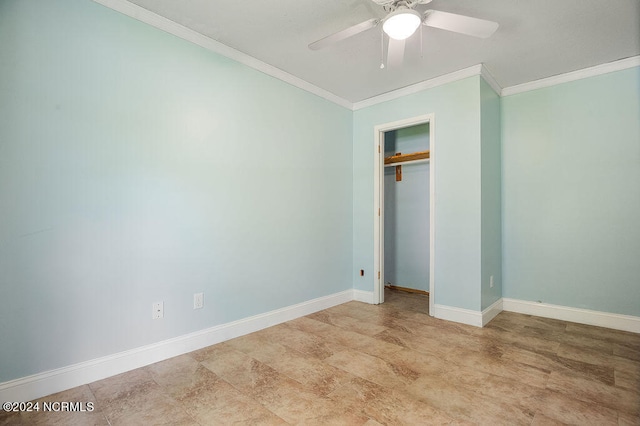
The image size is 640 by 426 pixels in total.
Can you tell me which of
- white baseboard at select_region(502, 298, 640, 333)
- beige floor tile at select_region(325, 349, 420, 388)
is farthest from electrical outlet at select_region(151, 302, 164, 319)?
white baseboard at select_region(502, 298, 640, 333)

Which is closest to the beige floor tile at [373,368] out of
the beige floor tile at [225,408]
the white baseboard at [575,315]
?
the beige floor tile at [225,408]

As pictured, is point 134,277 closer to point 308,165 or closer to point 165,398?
point 165,398

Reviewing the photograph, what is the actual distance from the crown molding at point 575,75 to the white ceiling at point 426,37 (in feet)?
0.24

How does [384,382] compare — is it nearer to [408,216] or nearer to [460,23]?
[460,23]

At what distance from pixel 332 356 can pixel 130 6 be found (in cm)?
294

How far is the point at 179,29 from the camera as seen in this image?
235 cm

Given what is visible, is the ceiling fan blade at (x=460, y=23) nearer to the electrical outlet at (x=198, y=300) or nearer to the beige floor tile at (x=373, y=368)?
the beige floor tile at (x=373, y=368)

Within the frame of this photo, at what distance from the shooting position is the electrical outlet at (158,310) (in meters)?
2.21

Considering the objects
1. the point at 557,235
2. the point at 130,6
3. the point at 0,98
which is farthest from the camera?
the point at 557,235

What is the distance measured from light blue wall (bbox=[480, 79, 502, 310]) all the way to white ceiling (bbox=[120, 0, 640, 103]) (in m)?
0.35

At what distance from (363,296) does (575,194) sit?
8.44 ft

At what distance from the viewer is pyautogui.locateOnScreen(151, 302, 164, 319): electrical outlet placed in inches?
86.9

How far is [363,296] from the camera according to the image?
388 cm

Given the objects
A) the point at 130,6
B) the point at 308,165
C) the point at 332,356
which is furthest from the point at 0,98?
the point at 332,356
